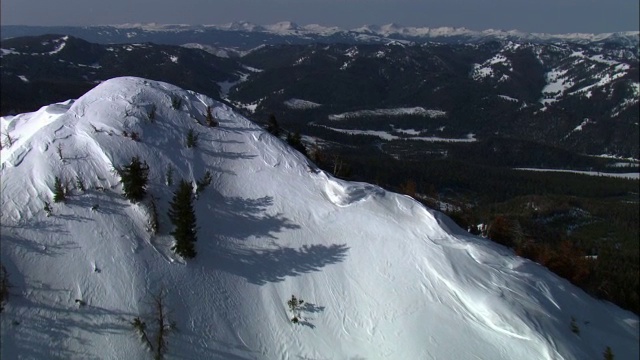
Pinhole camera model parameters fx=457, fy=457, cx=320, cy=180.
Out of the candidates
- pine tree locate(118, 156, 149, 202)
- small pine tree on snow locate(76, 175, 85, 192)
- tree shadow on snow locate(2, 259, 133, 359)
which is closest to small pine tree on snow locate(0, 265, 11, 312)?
tree shadow on snow locate(2, 259, 133, 359)

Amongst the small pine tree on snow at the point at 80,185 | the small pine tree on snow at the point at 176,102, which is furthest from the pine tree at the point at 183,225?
the small pine tree on snow at the point at 176,102

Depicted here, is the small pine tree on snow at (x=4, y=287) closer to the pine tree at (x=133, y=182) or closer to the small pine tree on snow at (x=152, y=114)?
the pine tree at (x=133, y=182)

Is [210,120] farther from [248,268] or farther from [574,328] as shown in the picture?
[574,328]

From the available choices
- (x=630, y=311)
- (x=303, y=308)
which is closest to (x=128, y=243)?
(x=303, y=308)

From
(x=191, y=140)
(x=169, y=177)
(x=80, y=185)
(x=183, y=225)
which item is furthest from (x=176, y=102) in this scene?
(x=183, y=225)

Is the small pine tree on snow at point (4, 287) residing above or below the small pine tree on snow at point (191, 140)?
below

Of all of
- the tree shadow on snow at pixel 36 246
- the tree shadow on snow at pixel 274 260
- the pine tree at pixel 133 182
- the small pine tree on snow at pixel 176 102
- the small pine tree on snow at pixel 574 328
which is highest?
the small pine tree on snow at pixel 176 102

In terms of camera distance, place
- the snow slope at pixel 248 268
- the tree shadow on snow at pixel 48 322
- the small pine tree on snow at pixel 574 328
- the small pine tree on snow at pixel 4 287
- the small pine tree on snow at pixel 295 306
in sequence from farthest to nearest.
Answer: the small pine tree on snow at pixel 574 328 < the small pine tree on snow at pixel 295 306 < the snow slope at pixel 248 268 < the small pine tree on snow at pixel 4 287 < the tree shadow on snow at pixel 48 322

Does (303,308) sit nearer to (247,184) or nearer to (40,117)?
(247,184)
